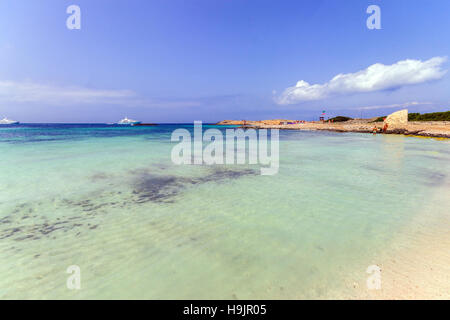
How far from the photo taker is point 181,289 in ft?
9.54

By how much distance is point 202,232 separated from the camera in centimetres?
445

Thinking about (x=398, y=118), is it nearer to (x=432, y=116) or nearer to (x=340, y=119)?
(x=432, y=116)

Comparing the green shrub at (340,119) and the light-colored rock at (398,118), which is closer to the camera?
the light-colored rock at (398,118)

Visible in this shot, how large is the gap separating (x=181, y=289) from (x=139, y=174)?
775 cm

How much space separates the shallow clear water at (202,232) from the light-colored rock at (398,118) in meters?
43.8

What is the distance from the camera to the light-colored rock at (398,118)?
4159 cm

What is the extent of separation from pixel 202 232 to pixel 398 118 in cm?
5391

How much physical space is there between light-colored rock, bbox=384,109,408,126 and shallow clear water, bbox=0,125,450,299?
43788 millimetres

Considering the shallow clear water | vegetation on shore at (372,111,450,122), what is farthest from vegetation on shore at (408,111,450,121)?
the shallow clear water

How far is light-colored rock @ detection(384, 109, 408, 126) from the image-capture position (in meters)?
41.6

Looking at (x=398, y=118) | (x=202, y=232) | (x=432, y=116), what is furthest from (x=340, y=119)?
(x=202, y=232)

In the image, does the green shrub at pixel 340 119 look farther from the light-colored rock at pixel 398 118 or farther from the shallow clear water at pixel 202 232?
the shallow clear water at pixel 202 232

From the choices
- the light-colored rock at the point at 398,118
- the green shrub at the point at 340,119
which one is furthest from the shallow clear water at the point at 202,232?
the green shrub at the point at 340,119

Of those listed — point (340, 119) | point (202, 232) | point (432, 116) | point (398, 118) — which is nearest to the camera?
point (202, 232)
